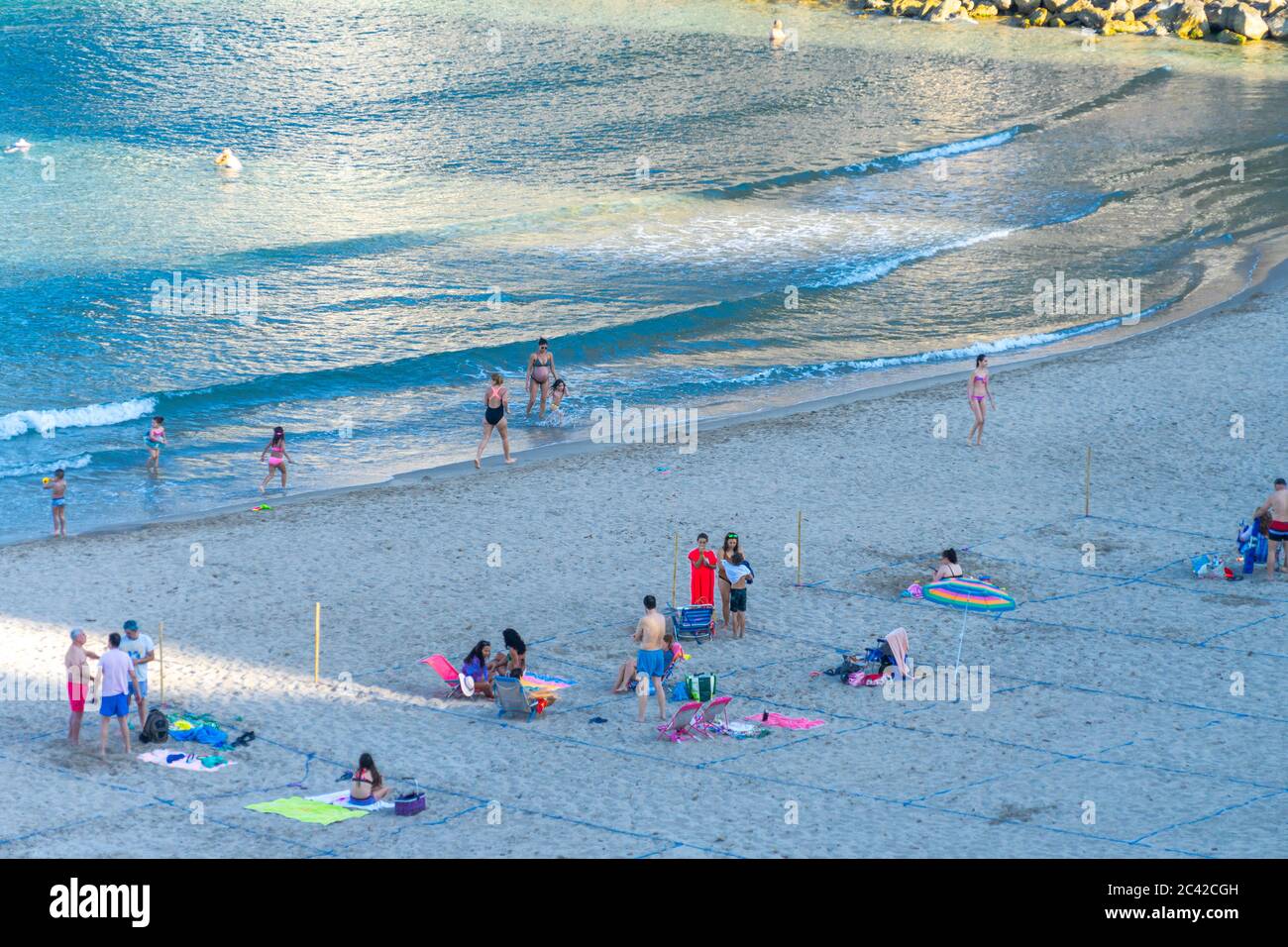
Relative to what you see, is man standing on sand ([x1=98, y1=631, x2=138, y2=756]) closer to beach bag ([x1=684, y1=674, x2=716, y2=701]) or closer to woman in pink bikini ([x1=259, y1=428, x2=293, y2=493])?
beach bag ([x1=684, y1=674, x2=716, y2=701])

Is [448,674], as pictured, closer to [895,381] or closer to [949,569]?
[949,569]

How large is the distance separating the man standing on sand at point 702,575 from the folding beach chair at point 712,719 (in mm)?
2642

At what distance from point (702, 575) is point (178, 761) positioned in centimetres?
630

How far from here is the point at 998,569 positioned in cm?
1952

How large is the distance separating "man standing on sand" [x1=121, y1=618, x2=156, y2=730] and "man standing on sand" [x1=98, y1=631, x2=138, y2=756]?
0.33 metres

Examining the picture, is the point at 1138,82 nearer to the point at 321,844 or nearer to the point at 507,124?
the point at 507,124

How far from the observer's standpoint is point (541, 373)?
2664 centimetres

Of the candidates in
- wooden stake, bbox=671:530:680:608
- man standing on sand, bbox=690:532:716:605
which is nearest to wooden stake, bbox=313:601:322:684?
wooden stake, bbox=671:530:680:608

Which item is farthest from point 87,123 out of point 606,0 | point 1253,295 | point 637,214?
point 1253,295

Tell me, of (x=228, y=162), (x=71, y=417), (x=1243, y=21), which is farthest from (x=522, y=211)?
(x=1243, y=21)

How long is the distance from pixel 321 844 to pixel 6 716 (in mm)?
4611

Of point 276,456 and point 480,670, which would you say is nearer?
point 480,670

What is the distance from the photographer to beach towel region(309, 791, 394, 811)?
535 inches

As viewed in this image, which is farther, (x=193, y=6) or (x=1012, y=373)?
(x=193, y=6)
